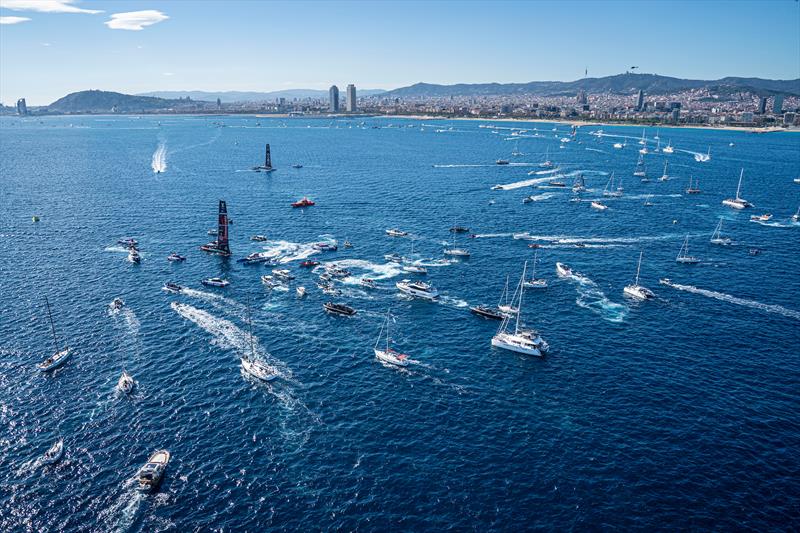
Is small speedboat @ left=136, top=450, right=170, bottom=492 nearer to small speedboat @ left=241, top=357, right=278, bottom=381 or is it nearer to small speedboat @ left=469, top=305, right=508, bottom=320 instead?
small speedboat @ left=241, top=357, right=278, bottom=381

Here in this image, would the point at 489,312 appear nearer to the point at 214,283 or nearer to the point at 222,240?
the point at 214,283

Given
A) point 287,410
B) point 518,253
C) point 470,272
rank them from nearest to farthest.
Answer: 1. point 287,410
2. point 470,272
3. point 518,253

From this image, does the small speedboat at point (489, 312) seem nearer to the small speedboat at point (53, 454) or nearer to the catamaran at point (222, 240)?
the catamaran at point (222, 240)

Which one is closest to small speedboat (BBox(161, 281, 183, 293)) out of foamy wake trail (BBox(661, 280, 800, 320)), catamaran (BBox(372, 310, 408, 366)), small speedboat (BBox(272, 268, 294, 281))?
small speedboat (BBox(272, 268, 294, 281))

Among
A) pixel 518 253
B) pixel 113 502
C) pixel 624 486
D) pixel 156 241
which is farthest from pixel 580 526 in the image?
pixel 156 241

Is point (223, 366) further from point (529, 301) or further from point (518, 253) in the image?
point (518, 253)

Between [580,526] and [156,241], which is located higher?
[156,241]
